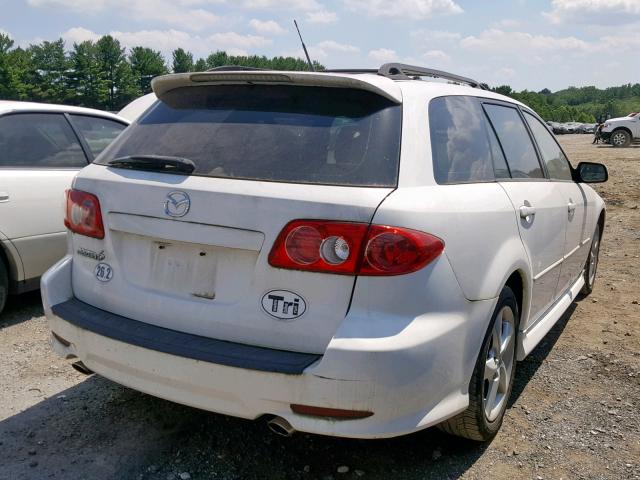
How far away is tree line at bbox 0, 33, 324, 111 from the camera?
306 feet

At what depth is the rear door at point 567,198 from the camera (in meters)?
4.14

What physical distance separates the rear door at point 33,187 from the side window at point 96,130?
31cm

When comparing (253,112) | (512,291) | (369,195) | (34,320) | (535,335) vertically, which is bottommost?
(34,320)

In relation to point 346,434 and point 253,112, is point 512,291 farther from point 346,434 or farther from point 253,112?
point 253,112

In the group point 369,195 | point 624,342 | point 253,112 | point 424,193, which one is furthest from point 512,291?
point 624,342

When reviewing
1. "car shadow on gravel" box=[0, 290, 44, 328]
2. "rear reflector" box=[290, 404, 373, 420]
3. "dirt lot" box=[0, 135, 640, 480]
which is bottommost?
"car shadow on gravel" box=[0, 290, 44, 328]

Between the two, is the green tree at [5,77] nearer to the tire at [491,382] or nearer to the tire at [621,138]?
the tire at [621,138]

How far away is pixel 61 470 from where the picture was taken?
2717mm

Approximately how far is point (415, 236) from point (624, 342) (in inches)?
123

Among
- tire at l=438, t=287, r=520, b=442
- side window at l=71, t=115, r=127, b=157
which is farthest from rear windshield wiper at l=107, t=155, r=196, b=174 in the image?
side window at l=71, t=115, r=127, b=157

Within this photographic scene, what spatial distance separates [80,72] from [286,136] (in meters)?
109

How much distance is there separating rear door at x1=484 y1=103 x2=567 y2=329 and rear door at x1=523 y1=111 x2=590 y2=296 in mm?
152

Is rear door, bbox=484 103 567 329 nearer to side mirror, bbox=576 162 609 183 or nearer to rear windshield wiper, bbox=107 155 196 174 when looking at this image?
side mirror, bbox=576 162 609 183

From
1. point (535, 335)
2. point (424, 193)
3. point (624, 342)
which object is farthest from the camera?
point (624, 342)
